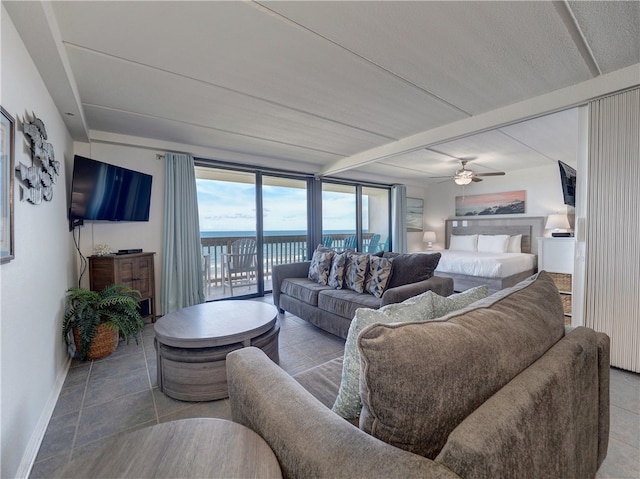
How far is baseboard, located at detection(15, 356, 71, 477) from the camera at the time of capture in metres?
1.36

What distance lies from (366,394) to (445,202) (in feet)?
22.5

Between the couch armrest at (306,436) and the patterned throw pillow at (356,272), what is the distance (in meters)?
2.02

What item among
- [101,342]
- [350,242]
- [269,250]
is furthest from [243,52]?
[350,242]

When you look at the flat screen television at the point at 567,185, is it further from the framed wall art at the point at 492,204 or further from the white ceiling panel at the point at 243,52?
the framed wall art at the point at 492,204

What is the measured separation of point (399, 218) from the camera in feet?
21.1

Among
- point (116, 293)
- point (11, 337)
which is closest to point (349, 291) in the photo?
point (116, 293)

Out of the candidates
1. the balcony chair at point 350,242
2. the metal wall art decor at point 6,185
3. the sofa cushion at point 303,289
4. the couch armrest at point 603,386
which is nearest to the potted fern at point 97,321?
the metal wall art decor at point 6,185

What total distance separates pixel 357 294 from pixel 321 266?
28.8 inches

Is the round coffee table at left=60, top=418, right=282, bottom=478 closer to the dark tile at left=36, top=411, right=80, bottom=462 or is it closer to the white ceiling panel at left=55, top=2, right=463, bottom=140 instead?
the dark tile at left=36, top=411, right=80, bottom=462

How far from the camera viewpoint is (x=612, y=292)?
2.19 metres

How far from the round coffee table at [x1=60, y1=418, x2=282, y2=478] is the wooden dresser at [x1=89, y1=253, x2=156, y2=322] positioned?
2715 millimetres

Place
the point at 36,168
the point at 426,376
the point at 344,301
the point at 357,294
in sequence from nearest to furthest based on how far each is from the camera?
the point at 426,376
the point at 36,168
the point at 344,301
the point at 357,294

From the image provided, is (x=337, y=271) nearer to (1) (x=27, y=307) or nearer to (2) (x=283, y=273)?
(2) (x=283, y=273)

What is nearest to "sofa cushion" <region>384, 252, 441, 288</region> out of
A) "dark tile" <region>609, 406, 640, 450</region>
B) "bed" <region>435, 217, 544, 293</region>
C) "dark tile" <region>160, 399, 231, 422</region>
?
"dark tile" <region>609, 406, 640, 450</region>
